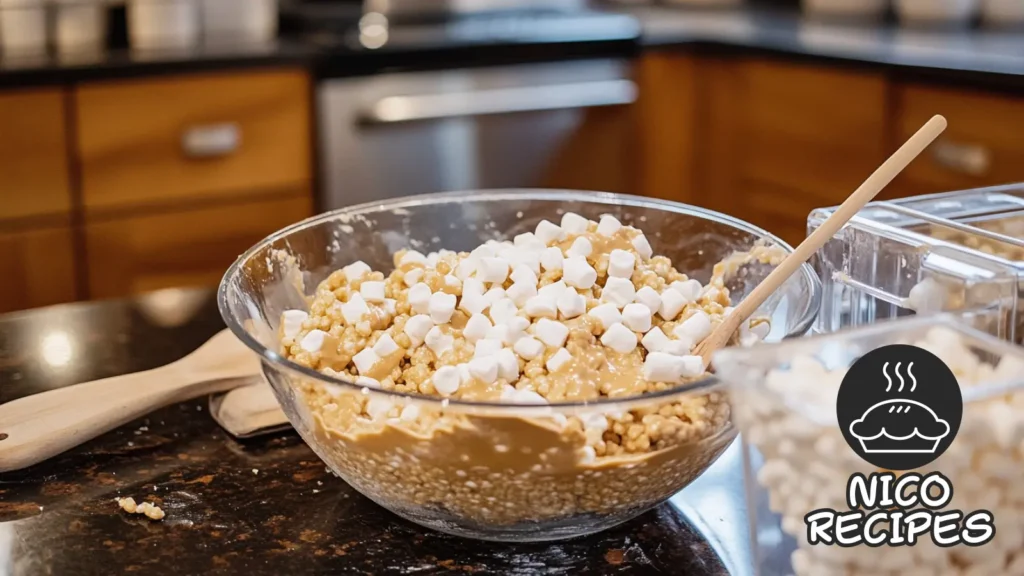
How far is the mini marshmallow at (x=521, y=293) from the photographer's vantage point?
2.68 feet

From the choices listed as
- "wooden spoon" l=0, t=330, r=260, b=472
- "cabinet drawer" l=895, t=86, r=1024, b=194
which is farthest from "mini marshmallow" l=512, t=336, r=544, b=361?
"cabinet drawer" l=895, t=86, r=1024, b=194

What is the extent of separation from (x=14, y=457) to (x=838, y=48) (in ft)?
6.84

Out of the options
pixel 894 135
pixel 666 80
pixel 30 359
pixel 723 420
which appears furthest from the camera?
pixel 666 80

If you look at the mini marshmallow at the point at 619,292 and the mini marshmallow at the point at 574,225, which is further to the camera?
the mini marshmallow at the point at 574,225

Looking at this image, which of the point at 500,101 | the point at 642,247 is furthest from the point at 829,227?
the point at 500,101

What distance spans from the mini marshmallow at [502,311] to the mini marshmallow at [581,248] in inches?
3.4

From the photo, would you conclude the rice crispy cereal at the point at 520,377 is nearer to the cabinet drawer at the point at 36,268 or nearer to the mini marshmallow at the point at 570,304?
the mini marshmallow at the point at 570,304

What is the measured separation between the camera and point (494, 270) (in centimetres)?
83

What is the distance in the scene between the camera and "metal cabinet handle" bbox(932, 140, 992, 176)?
2219 millimetres

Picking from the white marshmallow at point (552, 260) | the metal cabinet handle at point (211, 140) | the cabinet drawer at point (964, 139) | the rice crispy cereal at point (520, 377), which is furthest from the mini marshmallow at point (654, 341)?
the metal cabinet handle at point (211, 140)

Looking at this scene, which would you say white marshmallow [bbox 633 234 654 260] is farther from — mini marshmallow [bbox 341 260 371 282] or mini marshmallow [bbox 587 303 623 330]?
mini marshmallow [bbox 341 260 371 282]

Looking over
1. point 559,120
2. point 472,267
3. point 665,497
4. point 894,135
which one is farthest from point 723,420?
point 559,120

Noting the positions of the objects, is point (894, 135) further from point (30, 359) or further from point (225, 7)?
point (30, 359)

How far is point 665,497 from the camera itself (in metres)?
0.75
